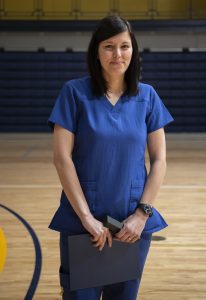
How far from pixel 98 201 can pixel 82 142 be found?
0.20m

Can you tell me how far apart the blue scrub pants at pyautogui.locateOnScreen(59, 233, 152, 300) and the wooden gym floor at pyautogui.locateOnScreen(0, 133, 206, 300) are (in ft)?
4.53

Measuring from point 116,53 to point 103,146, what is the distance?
297mm

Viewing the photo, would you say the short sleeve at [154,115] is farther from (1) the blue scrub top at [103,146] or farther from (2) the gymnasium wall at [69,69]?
(2) the gymnasium wall at [69,69]

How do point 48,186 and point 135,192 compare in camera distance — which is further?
point 48,186

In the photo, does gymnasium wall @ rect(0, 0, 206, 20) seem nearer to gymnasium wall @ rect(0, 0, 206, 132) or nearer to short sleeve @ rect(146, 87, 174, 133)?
gymnasium wall @ rect(0, 0, 206, 132)

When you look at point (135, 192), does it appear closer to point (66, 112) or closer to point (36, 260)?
point (66, 112)

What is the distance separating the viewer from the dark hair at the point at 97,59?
1676 mm

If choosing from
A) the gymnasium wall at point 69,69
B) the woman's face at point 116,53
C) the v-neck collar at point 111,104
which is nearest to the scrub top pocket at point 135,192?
the v-neck collar at point 111,104

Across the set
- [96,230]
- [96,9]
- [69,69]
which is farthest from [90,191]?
[96,9]

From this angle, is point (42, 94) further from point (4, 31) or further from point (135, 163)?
point (135, 163)

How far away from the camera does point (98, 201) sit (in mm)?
1719

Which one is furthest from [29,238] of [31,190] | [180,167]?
[180,167]

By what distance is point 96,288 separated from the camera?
181 centimetres

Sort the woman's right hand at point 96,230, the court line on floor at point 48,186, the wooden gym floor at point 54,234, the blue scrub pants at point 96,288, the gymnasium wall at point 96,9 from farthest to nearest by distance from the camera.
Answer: the gymnasium wall at point 96,9, the court line on floor at point 48,186, the wooden gym floor at point 54,234, the blue scrub pants at point 96,288, the woman's right hand at point 96,230
